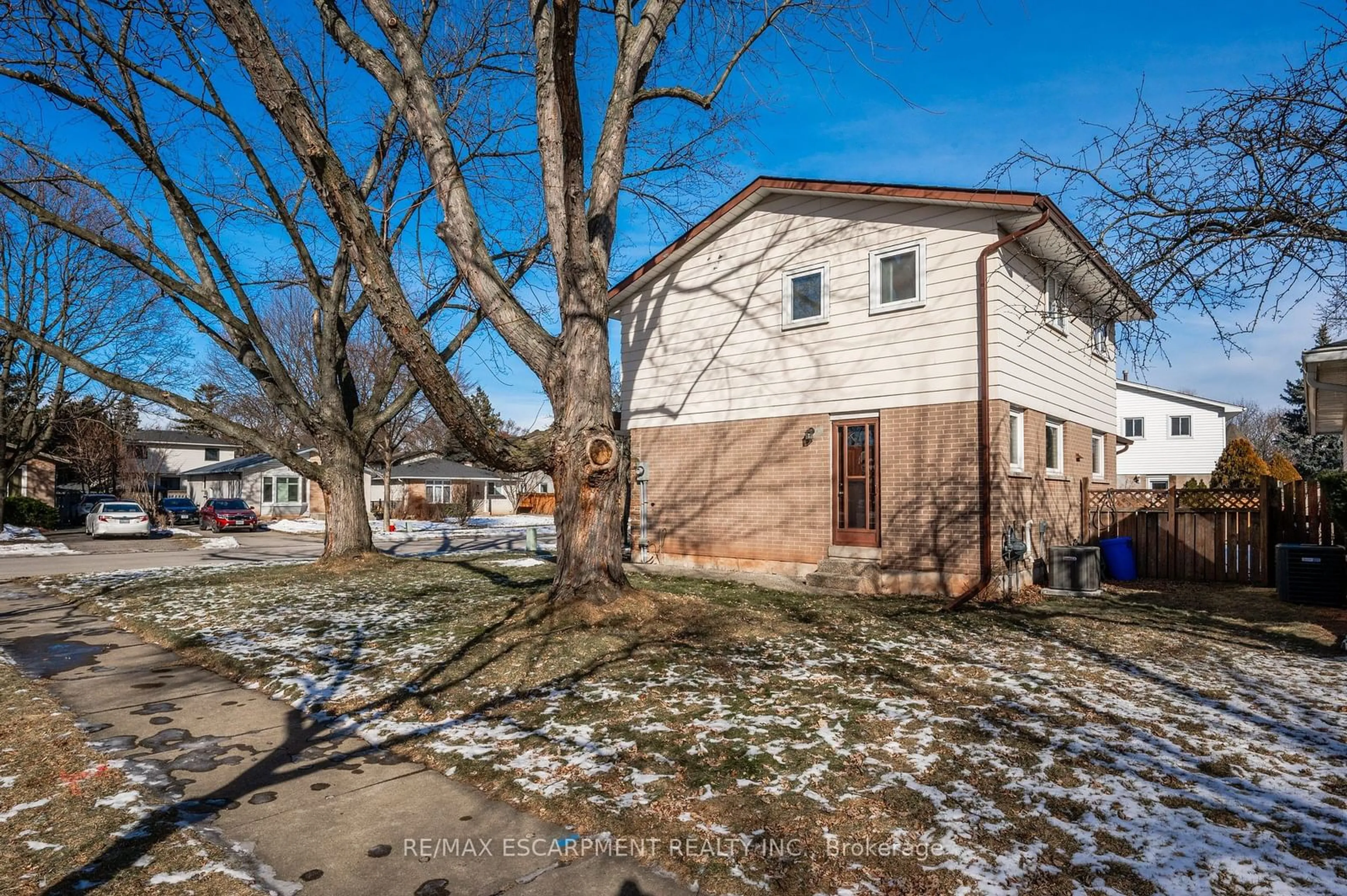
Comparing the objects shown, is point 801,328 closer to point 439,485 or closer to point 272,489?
point 439,485

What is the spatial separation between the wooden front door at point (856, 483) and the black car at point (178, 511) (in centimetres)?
3497

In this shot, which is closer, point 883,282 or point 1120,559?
point 883,282

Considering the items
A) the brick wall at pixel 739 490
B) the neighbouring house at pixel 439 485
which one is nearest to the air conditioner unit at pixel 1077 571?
the brick wall at pixel 739 490

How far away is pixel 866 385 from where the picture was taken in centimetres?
1154

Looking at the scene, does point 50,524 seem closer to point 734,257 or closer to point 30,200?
point 30,200

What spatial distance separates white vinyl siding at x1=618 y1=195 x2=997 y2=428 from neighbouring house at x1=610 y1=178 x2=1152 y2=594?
32 mm

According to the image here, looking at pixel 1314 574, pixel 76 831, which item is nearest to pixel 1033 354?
pixel 1314 574

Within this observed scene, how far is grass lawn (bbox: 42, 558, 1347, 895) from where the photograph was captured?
10.4 ft

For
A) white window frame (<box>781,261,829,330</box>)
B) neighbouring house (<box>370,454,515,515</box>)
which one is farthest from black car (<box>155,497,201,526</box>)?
white window frame (<box>781,261,829,330</box>)

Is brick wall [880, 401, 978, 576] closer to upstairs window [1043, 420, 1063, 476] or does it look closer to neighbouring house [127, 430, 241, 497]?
upstairs window [1043, 420, 1063, 476]

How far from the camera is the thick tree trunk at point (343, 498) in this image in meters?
13.4

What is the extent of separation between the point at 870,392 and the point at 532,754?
8580 millimetres

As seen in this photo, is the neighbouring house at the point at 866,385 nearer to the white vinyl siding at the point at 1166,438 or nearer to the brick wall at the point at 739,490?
the brick wall at the point at 739,490

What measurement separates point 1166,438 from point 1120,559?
2687cm
